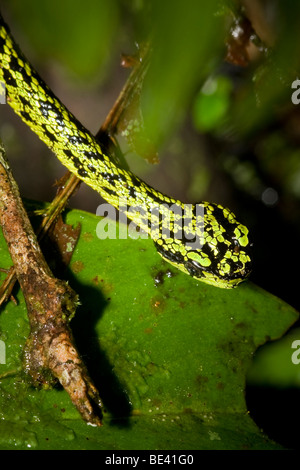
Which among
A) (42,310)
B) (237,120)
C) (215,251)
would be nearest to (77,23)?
(42,310)

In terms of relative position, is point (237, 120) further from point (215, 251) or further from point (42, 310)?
point (42, 310)

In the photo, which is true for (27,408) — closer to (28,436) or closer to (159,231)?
(28,436)

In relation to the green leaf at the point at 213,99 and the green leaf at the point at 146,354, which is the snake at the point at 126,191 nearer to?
the green leaf at the point at 146,354

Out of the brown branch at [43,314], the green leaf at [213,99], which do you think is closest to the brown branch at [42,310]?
the brown branch at [43,314]

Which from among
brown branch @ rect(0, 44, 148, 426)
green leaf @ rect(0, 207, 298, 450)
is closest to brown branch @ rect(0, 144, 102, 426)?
Answer: brown branch @ rect(0, 44, 148, 426)

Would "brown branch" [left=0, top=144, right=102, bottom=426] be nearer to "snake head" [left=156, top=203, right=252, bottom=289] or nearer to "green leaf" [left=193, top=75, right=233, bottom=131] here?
"snake head" [left=156, top=203, right=252, bottom=289]
